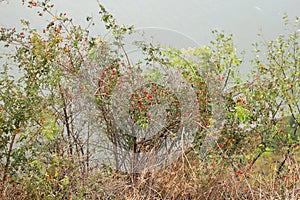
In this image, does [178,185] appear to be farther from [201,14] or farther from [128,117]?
[201,14]

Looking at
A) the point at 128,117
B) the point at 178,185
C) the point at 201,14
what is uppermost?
the point at 201,14

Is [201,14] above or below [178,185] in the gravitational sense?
above

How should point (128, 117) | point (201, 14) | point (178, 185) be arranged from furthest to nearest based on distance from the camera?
point (201, 14) → point (128, 117) → point (178, 185)

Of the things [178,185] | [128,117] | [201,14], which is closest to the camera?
[178,185]

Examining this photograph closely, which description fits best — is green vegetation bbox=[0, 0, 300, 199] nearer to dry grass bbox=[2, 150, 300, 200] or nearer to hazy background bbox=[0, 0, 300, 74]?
dry grass bbox=[2, 150, 300, 200]

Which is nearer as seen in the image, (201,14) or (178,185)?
(178,185)

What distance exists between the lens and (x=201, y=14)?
7.57 m

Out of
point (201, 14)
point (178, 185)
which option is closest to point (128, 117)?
point (178, 185)

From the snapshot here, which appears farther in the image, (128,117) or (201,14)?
(201,14)

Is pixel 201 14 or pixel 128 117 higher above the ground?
pixel 201 14

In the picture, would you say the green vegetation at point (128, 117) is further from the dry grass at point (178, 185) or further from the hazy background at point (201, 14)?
the hazy background at point (201, 14)

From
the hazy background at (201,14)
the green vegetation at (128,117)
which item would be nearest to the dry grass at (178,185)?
the green vegetation at (128,117)

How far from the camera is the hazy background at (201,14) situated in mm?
6609

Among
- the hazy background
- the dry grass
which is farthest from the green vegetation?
the hazy background
